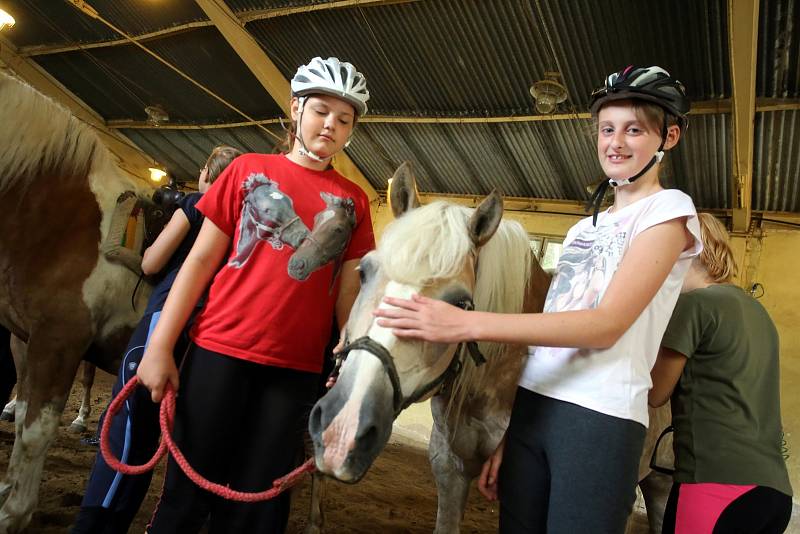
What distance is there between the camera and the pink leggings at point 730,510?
1398mm

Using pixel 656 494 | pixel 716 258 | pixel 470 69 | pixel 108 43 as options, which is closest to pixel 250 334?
pixel 716 258

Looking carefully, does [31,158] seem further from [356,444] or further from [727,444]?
[727,444]

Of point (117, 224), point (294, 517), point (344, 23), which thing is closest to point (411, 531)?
point (294, 517)

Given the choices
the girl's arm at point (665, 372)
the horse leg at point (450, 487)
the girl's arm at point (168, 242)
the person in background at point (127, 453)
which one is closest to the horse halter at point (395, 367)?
the girl's arm at point (665, 372)

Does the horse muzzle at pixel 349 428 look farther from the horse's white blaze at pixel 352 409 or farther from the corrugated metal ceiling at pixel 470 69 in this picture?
the corrugated metal ceiling at pixel 470 69

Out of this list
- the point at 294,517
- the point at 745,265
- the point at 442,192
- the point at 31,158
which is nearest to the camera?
the point at 31,158

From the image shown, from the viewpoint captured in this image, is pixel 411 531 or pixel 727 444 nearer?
pixel 727 444

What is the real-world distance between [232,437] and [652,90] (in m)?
1.41

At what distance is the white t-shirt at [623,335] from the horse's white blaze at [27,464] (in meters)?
1.93

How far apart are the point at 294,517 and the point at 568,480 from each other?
2488 millimetres

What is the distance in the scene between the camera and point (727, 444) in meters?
1.44

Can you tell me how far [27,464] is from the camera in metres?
2.00

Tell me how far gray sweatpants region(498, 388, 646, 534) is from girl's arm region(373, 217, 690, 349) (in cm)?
18

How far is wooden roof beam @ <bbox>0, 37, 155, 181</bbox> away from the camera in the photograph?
27.9 feet
